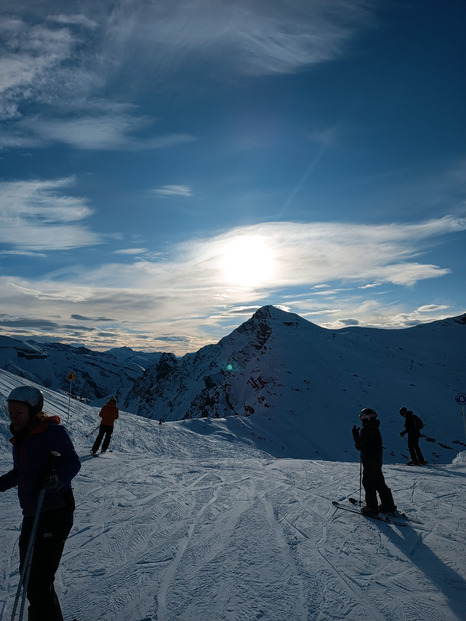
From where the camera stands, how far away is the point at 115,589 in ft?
15.0

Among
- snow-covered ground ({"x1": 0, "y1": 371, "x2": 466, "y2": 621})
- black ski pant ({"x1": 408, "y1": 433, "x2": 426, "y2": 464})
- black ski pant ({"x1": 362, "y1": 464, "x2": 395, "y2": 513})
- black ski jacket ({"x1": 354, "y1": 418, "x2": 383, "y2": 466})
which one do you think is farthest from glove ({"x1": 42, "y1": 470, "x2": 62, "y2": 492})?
black ski pant ({"x1": 408, "y1": 433, "x2": 426, "y2": 464})

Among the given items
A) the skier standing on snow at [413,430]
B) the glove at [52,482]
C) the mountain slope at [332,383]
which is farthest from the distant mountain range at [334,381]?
the glove at [52,482]

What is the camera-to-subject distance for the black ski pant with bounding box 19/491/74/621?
3.18 meters

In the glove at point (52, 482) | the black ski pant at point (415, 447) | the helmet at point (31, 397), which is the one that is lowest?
the black ski pant at point (415, 447)

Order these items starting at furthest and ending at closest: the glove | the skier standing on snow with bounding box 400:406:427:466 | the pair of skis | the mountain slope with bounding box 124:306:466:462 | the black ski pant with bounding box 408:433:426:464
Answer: the mountain slope with bounding box 124:306:466:462 → the black ski pant with bounding box 408:433:426:464 → the skier standing on snow with bounding box 400:406:427:466 → the pair of skis → the glove

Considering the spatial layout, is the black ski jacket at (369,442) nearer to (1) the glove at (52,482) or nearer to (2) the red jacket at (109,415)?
(1) the glove at (52,482)

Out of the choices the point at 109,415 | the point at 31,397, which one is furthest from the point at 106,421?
the point at 31,397

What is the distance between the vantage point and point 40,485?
3.12m

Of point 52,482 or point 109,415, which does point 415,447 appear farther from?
point 52,482

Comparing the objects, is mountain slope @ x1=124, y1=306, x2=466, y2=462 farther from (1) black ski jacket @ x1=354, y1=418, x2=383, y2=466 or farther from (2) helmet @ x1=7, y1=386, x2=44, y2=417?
(2) helmet @ x1=7, y1=386, x2=44, y2=417

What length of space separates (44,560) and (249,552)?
3.61 meters

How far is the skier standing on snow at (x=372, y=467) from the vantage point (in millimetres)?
7406

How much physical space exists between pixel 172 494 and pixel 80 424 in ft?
36.3

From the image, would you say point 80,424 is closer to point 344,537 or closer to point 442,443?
point 344,537
